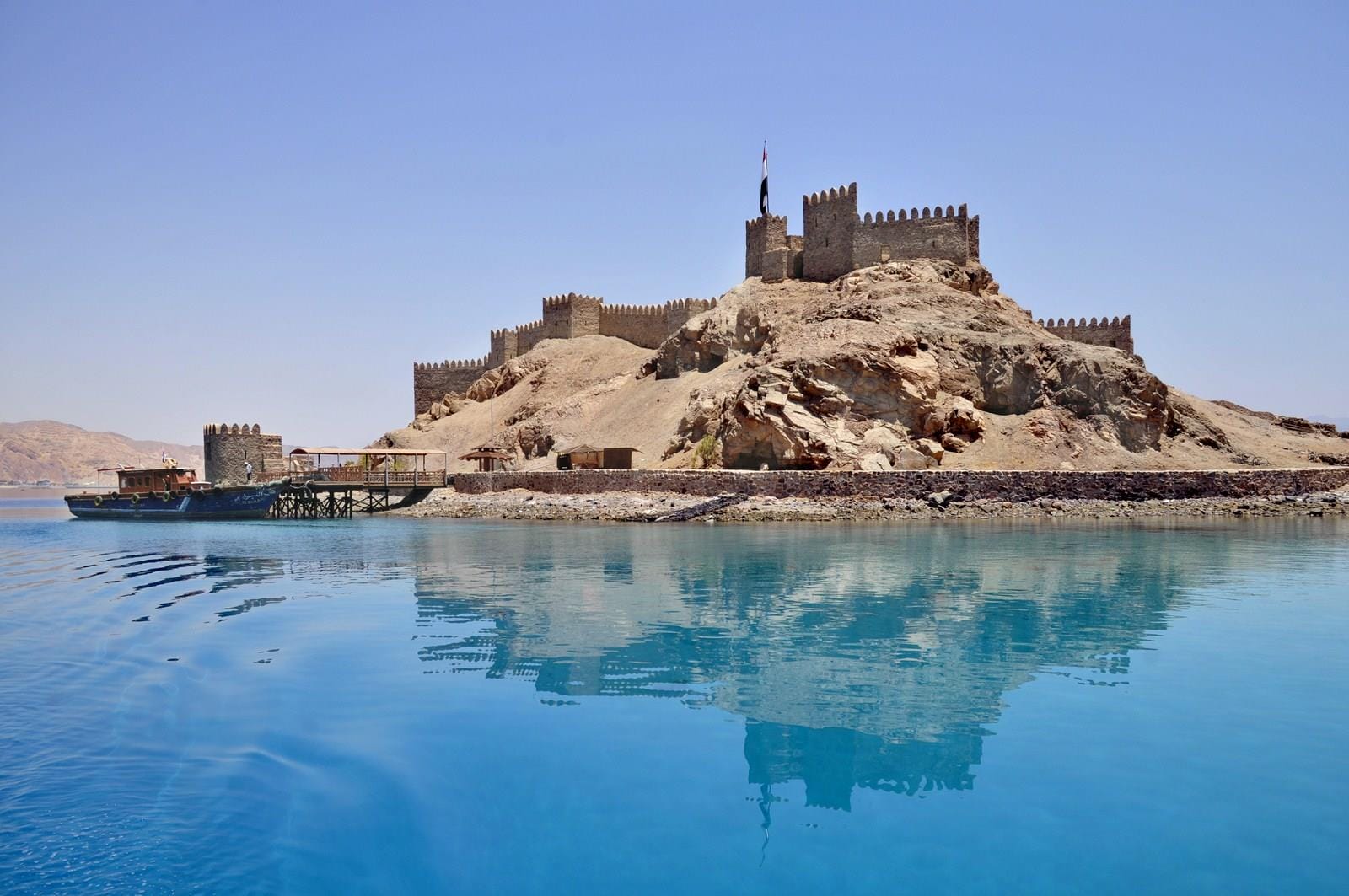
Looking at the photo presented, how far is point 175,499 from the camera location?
44469mm


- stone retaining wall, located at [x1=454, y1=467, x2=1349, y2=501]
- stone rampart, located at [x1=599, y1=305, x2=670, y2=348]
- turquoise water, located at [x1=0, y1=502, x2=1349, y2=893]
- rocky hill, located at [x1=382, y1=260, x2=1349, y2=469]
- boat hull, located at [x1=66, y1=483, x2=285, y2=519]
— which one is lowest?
turquoise water, located at [x1=0, y1=502, x2=1349, y2=893]

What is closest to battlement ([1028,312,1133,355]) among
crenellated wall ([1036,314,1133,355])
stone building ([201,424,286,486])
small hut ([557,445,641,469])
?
crenellated wall ([1036,314,1133,355])

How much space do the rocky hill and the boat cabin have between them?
15.8 metres

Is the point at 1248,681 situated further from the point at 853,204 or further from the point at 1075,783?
the point at 853,204

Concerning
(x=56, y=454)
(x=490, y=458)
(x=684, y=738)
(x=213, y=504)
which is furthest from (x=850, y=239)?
(x=56, y=454)

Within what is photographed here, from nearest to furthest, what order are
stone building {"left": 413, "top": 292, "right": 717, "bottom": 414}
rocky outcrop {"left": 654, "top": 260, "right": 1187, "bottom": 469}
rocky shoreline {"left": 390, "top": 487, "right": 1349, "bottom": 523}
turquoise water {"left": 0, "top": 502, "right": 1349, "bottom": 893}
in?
turquoise water {"left": 0, "top": 502, "right": 1349, "bottom": 893} → rocky shoreline {"left": 390, "top": 487, "right": 1349, "bottom": 523} → rocky outcrop {"left": 654, "top": 260, "right": 1187, "bottom": 469} → stone building {"left": 413, "top": 292, "right": 717, "bottom": 414}

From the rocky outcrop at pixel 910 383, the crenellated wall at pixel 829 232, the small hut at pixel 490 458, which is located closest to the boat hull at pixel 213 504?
the small hut at pixel 490 458

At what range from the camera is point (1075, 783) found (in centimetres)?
774

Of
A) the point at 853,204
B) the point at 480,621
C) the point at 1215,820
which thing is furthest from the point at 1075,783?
the point at 853,204

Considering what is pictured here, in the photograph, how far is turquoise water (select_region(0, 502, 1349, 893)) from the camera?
21.5ft

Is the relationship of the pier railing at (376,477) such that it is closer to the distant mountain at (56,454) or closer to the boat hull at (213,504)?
the boat hull at (213,504)

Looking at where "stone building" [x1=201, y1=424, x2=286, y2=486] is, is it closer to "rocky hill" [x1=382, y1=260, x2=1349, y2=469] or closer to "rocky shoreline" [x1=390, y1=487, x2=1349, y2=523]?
"rocky hill" [x1=382, y1=260, x2=1349, y2=469]

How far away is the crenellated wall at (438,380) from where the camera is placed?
6280cm

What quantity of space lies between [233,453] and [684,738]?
47.0 m
